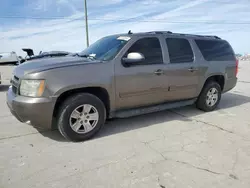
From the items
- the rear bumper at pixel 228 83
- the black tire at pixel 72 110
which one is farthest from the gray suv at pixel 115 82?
the rear bumper at pixel 228 83

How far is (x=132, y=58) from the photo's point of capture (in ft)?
12.4

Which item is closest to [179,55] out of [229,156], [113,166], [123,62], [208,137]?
[123,62]

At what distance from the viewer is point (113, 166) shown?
9.41ft

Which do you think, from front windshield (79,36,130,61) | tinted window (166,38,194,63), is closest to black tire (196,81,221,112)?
tinted window (166,38,194,63)

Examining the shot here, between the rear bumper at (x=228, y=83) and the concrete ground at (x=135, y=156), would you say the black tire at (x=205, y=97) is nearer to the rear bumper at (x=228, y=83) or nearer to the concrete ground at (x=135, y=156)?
the rear bumper at (x=228, y=83)

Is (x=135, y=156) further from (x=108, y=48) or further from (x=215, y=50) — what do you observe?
(x=215, y=50)

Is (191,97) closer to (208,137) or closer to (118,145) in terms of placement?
(208,137)

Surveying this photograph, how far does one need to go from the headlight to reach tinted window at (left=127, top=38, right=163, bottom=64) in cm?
174

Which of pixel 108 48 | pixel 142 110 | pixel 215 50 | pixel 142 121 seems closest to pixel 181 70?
pixel 142 110

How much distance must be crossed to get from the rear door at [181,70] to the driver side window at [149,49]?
26 centimetres

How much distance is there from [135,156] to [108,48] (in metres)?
2.12

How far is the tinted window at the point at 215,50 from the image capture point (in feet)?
17.2

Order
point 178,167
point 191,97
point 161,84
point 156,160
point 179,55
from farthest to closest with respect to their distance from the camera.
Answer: point 191,97 → point 179,55 → point 161,84 → point 156,160 → point 178,167

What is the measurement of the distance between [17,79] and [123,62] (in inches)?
70.6
